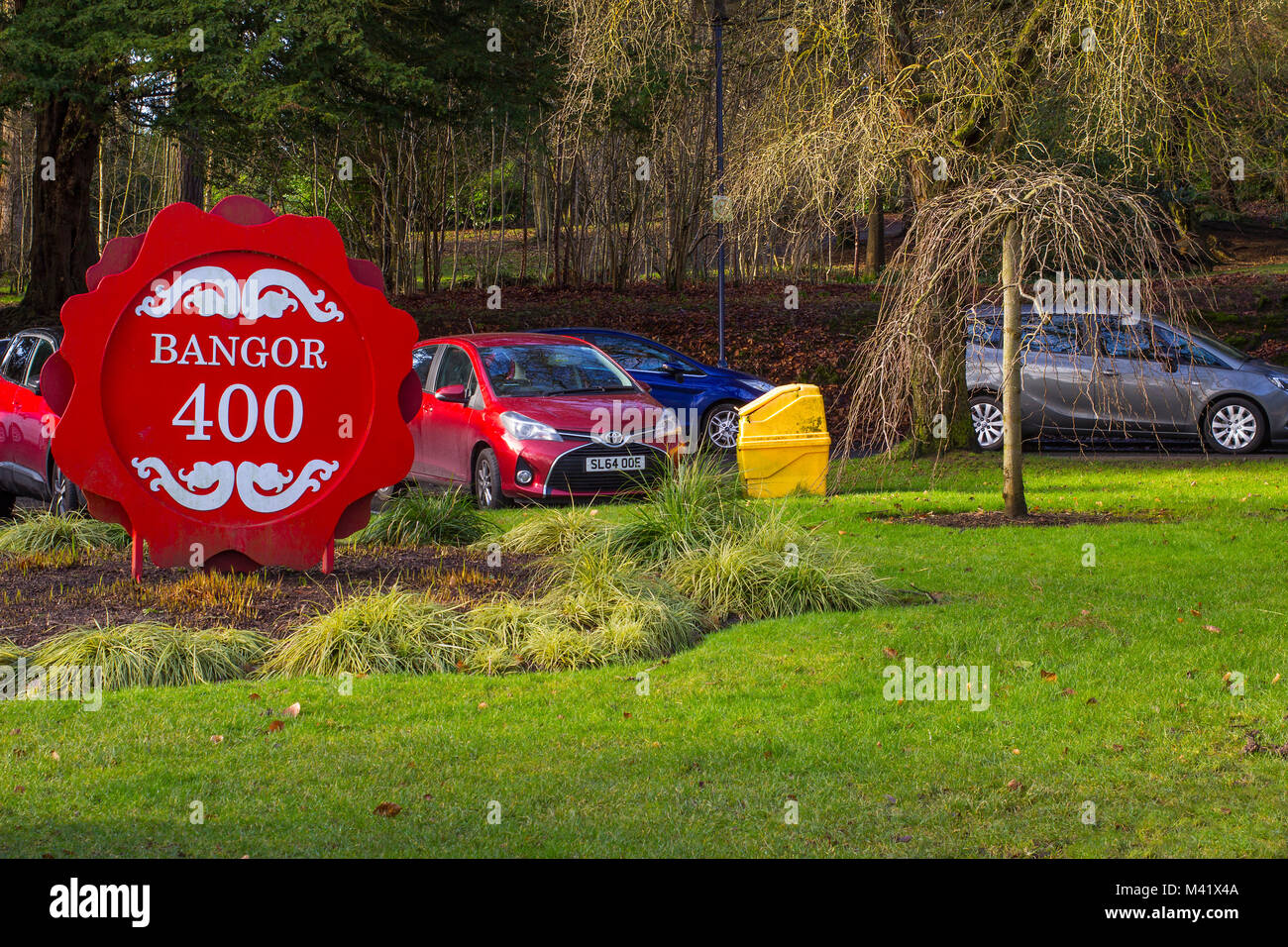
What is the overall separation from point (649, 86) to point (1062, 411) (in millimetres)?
7872

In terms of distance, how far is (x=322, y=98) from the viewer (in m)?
17.5

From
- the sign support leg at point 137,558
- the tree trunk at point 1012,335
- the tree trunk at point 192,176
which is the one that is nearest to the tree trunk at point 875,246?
the tree trunk at point 192,176

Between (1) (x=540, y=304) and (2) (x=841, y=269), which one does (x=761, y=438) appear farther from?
(2) (x=841, y=269)

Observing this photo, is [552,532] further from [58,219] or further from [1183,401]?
[58,219]

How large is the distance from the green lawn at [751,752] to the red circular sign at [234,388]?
93.8 inches

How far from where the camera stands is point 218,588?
800 cm

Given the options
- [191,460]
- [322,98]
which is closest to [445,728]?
[191,460]

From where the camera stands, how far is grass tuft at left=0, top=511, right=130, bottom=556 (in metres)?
9.24

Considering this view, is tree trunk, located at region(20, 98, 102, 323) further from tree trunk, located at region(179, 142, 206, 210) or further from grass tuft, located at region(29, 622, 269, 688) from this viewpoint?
grass tuft, located at region(29, 622, 269, 688)

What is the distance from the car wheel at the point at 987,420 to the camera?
15.5m

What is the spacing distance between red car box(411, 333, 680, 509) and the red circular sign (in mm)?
2797

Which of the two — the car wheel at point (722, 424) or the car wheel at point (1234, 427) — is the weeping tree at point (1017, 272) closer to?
the car wheel at point (722, 424)

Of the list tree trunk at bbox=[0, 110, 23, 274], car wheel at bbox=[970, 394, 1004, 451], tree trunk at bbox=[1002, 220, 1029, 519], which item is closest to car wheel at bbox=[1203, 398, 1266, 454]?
car wheel at bbox=[970, 394, 1004, 451]

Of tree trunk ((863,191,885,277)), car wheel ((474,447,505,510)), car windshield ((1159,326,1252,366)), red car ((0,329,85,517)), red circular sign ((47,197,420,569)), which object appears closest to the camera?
red circular sign ((47,197,420,569))
